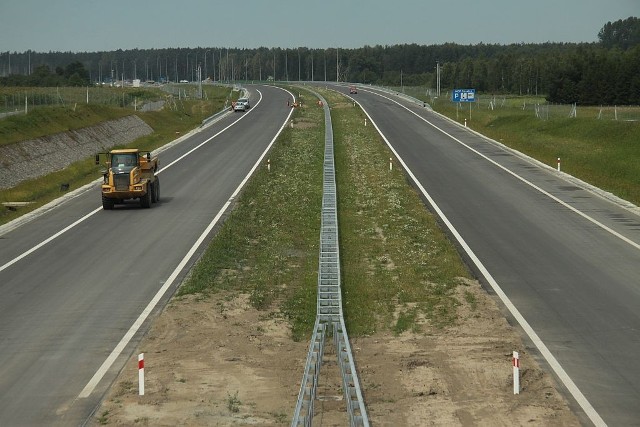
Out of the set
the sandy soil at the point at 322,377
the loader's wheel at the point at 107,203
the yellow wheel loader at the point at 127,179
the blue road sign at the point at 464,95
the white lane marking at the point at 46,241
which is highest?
the blue road sign at the point at 464,95

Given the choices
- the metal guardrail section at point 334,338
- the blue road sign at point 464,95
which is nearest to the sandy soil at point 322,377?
the metal guardrail section at point 334,338

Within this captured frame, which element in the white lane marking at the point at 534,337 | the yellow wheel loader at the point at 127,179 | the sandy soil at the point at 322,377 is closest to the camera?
the sandy soil at the point at 322,377

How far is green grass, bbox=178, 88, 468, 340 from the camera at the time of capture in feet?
81.4

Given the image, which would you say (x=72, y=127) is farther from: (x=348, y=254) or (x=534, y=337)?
(x=534, y=337)

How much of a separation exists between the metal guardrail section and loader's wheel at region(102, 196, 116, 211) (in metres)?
8.87

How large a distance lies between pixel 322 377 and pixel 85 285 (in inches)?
404

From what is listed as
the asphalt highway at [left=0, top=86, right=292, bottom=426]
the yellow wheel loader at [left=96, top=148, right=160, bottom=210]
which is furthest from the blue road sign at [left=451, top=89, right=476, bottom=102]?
the yellow wheel loader at [left=96, top=148, right=160, bottom=210]

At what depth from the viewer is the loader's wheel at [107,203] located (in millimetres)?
39594

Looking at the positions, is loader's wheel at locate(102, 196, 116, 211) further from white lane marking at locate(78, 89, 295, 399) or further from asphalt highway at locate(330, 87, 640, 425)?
asphalt highway at locate(330, 87, 640, 425)

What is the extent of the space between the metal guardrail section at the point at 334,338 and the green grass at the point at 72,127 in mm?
14672

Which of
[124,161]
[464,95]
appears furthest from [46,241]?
[464,95]

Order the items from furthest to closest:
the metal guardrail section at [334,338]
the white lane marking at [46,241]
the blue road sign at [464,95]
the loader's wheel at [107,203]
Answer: the blue road sign at [464,95]
the loader's wheel at [107,203]
the white lane marking at [46,241]
the metal guardrail section at [334,338]

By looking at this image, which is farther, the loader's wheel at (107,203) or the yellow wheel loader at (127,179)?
the loader's wheel at (107,203)

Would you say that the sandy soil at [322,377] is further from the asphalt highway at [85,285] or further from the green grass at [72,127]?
the green grass at [72,127]
